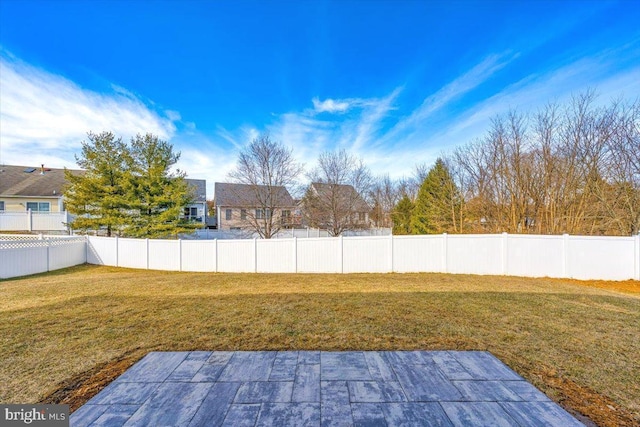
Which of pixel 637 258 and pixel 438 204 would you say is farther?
pixel 438 204

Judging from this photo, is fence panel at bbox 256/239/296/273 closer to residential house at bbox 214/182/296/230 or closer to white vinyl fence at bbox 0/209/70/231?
residential house at bbox 214/182/296/230

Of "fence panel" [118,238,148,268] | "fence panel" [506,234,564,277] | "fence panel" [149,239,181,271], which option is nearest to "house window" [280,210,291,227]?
"fence panel" [149,239,181,271]

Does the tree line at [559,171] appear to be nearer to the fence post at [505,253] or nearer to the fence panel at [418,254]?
the fence post at [505,253]

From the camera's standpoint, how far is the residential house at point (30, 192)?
17.2 metres

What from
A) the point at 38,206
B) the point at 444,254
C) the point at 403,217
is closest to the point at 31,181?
the point at 38,206

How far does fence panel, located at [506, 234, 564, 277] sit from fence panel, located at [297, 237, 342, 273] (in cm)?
529

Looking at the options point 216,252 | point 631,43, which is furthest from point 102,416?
point 631,43

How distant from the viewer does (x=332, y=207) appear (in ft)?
59.1

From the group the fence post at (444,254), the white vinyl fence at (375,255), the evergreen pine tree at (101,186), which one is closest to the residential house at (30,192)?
the evergreen pine tree at (101,186)

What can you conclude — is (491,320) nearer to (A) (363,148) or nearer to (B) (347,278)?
(B) (347,278)

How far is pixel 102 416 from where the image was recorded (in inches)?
72.0

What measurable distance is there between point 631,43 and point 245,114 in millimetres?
13473

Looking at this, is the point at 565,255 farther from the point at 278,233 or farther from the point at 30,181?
the point at 30,181

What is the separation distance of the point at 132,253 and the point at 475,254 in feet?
40.4
